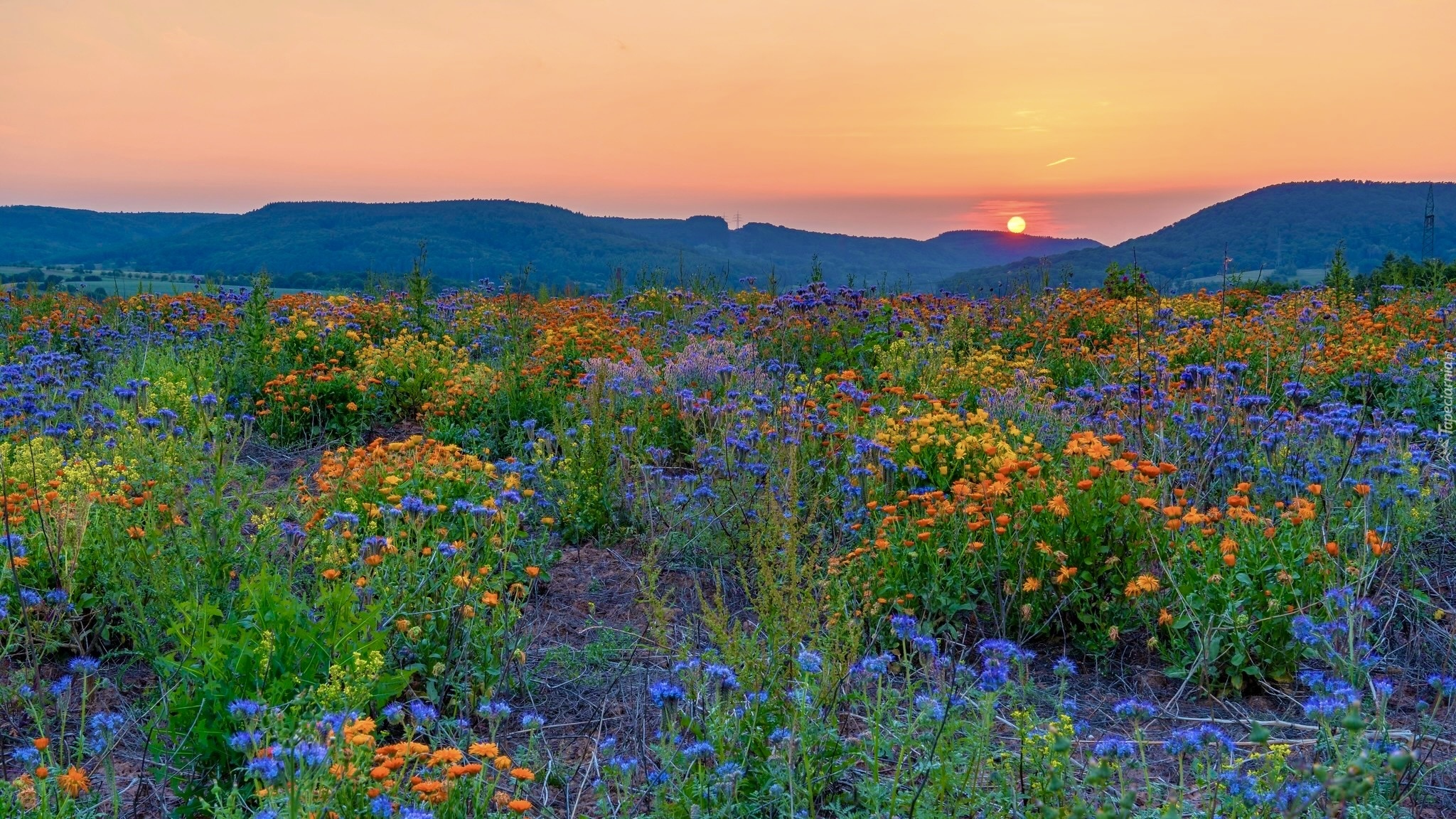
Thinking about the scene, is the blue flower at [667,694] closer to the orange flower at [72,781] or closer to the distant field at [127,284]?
the orange flower at [72,781]

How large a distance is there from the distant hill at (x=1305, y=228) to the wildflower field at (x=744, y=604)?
3243 inches

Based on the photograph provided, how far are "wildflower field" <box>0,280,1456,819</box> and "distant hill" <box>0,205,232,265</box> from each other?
528 feet

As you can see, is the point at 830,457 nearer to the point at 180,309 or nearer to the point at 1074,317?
the point at 1074,317

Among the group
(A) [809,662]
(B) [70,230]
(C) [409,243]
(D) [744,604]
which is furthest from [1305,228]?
(B) [70,230]

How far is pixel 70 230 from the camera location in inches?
6304

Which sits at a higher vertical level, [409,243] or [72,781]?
[409,243]

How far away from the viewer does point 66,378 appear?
25.2 ft

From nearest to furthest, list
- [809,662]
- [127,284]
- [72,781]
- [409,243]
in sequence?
[72,781] < [809,662] < [127,284] < [409,243]

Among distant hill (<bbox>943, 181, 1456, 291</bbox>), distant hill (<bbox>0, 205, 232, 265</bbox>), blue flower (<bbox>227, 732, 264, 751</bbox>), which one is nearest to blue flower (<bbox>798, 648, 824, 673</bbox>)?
blue flower (<bbox>227, 732, 264, 751</bbox>)

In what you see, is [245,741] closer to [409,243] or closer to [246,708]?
[246,708]

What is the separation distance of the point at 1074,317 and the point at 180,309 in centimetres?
947

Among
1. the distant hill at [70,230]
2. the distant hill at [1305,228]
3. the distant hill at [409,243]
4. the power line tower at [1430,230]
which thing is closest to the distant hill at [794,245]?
the distant hill at [409,243]

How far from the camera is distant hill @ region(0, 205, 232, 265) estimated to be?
147m

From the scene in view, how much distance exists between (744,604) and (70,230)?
640ft
